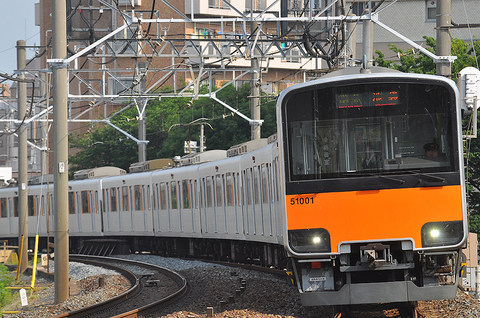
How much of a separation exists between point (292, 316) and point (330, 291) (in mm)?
875

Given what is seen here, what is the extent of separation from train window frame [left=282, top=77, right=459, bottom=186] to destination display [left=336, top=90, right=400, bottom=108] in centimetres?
4

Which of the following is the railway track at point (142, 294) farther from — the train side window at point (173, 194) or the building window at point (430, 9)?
the building window at point (430, 9)

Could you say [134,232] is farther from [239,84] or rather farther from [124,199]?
[239,84]

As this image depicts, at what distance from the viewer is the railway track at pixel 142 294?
461 inches

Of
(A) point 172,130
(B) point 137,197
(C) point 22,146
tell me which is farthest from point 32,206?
(A) point 172,130

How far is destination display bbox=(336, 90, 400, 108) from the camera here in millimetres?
8562

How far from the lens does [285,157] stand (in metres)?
8.73

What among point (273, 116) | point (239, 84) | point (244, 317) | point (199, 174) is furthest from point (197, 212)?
point (239, 84)

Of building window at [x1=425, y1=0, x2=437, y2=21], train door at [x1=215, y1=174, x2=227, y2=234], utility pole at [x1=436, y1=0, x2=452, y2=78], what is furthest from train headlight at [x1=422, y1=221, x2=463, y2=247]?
building window at [x1=425, y1=0, x2=437, y2=21]

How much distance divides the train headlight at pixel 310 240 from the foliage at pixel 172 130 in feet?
90.2

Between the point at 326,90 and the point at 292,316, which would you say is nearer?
the point at 326,90

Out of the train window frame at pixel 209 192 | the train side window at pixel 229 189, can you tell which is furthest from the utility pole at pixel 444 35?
the train window frame at pixel 209 192

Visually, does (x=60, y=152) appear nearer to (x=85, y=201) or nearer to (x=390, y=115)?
(x=390, y=115)

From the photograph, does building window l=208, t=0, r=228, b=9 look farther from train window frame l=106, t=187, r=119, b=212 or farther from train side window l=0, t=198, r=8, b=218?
train window frame l=106, t=187, r=119, b=212
